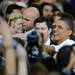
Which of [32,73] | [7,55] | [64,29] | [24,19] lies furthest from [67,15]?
[7,55]

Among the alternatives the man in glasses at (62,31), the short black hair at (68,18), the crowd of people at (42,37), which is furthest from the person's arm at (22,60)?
the short black hair at (68,18)

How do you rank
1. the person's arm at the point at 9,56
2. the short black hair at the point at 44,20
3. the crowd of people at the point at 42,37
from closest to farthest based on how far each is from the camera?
the person's arm at the point at 9,56
the crowd of people at the point at 42,37
the short black hair at the point at 44,20

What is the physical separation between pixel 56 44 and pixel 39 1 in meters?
0.32

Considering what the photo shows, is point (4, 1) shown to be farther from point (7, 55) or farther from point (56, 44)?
point (7, 55)

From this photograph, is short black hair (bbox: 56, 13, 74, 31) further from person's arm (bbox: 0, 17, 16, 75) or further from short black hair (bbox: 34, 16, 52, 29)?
person's arm (bbox: 0, 17, 16, 75)

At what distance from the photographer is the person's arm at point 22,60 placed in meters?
1.24

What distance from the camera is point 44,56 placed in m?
1.43

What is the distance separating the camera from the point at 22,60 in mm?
1284

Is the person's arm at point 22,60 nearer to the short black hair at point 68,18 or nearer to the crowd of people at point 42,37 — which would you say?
the crowd of people at point 42,37

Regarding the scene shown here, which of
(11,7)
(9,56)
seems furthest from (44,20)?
(9,56)

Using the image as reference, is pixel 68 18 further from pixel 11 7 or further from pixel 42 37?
pixel 11 7

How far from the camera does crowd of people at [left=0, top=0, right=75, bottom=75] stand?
1.37m

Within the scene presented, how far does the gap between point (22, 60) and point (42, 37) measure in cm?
22

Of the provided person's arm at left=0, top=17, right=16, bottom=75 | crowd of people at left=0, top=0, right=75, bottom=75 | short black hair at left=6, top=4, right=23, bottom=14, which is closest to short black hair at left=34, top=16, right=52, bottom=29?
crowd of people at left=0, top=0, right=75, bottom=75
